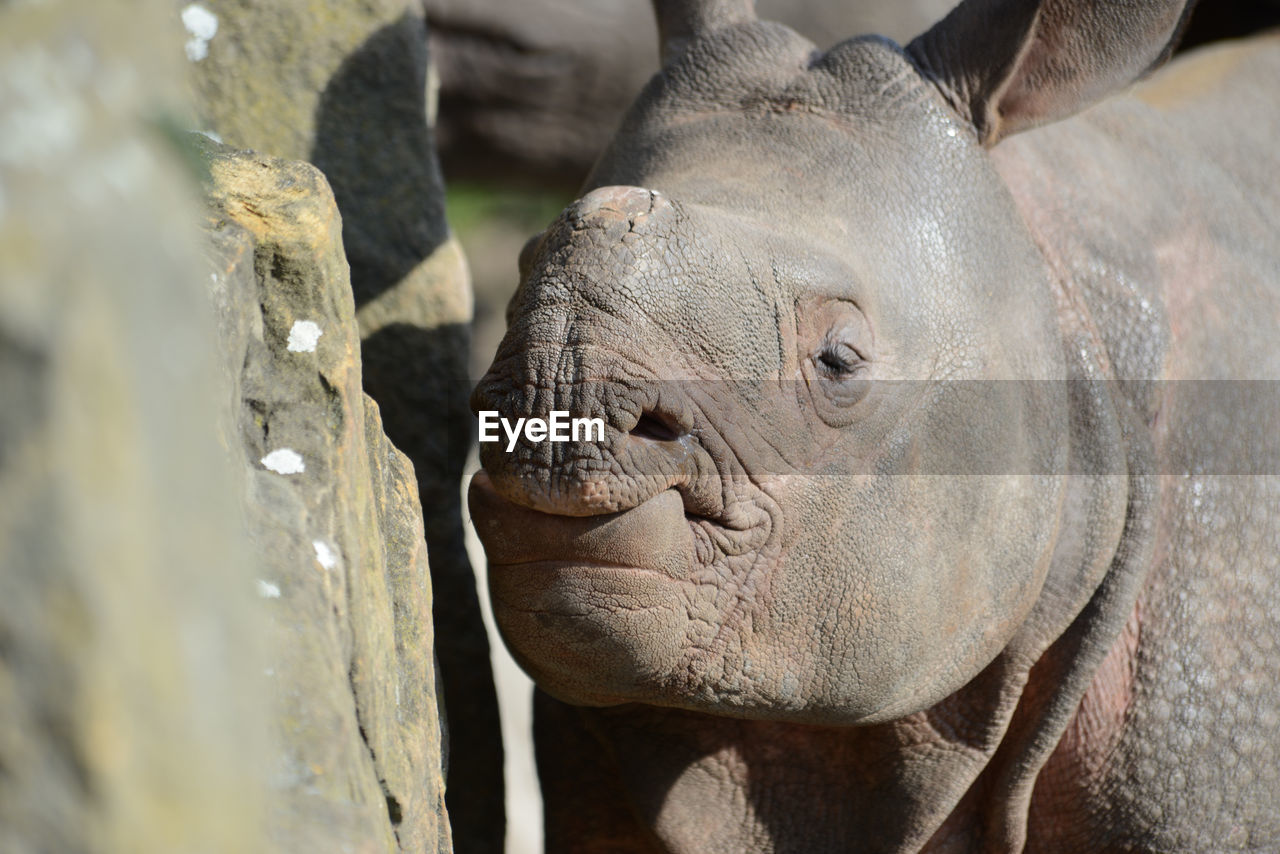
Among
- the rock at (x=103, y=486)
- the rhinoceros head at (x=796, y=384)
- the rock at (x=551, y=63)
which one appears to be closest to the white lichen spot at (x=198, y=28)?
the rhinoceros head at (x=796, y=384)

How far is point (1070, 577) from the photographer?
2.14 metres

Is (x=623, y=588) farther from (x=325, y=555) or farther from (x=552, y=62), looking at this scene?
(x=552, y=62)

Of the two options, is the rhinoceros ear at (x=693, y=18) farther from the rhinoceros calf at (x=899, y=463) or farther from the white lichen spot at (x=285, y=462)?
the white lichen spot at (x=285, y=462)

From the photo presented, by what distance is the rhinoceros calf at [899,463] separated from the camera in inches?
66.3

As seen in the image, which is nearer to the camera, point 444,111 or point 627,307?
point 627,307

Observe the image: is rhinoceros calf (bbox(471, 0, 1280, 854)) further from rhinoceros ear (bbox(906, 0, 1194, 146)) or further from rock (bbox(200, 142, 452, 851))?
rock (bbox(200, 142, 452, 851))

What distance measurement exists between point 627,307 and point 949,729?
3.19ft

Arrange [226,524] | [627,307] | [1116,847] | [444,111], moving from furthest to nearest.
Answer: [444,111] → [1116,847] → [627,307] → [226,524]

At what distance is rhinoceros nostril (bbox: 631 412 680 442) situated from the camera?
1692mm

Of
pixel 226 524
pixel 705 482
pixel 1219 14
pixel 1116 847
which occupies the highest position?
pixel 1219 14

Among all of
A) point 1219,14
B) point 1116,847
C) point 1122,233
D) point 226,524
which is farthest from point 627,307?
point 1219,14

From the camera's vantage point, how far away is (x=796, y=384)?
5.96ft

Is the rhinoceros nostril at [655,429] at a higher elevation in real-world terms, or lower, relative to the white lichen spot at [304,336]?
lower

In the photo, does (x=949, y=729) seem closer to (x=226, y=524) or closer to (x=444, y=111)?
(x=226, y=524)
